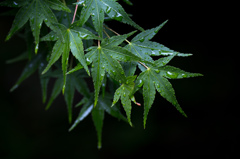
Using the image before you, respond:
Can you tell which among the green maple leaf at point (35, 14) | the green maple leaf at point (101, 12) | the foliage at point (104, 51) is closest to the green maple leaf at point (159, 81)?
the foliage at point (104, 51)

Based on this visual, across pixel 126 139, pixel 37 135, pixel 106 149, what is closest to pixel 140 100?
pixel 126 139

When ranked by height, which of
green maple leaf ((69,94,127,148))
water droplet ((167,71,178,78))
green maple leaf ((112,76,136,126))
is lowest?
green maple leaf ((69,94,127,148))

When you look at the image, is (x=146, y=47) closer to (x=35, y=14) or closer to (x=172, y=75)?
(x=172, y=75)

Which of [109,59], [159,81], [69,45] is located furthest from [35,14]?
[159,81]

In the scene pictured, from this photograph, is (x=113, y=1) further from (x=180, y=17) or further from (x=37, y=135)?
(x=37, y=135)

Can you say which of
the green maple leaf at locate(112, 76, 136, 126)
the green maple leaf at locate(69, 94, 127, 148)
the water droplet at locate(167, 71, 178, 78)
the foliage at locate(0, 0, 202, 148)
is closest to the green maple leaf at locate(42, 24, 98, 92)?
the foliage at locate(0, 0, 202, 148)

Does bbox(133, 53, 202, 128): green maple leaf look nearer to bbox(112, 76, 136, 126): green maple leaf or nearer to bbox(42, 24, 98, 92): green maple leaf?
bbox(112, 76, 136, 126): green maple leaf
